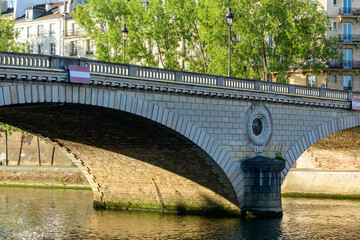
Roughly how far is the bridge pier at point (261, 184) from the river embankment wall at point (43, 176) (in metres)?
22.2

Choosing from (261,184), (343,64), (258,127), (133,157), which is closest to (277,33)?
(343,64)

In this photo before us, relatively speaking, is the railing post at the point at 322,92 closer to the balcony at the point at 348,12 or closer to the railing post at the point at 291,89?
the railing post at the point at 291,89

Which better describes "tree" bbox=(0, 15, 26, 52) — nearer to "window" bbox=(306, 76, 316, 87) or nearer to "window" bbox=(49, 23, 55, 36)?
"window" bbox=(49, 23, 55, 36)

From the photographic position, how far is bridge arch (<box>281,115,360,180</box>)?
42.5 meters

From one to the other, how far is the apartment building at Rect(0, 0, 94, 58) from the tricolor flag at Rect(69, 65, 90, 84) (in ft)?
155

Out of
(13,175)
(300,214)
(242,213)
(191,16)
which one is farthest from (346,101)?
(13,175)

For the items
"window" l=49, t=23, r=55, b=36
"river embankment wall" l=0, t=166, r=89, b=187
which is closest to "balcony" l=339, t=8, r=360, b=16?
"river embankment wall" l=0, t=166, r=89, b=187

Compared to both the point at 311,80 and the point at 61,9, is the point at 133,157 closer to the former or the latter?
the point at 311,80

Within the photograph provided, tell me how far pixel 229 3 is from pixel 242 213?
2332cm

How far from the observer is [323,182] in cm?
5519

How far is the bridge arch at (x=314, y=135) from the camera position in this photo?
140 feet

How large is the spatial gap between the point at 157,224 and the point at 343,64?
1327 inches

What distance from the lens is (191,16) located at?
62.1 meters

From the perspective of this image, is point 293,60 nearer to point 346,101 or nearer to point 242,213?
point 346,101
